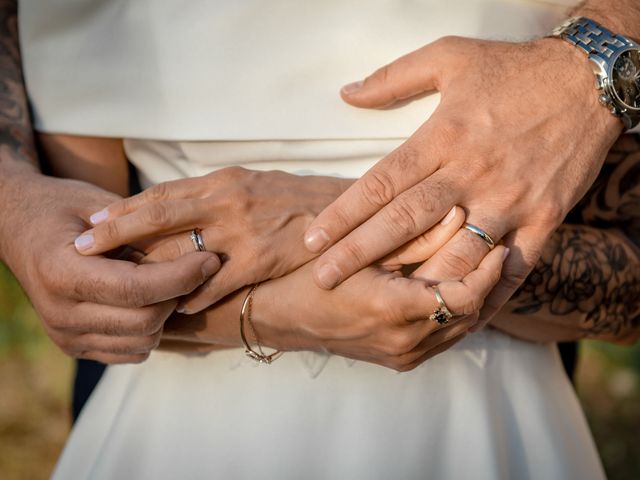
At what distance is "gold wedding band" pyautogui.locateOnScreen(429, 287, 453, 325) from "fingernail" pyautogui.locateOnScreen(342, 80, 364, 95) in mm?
482

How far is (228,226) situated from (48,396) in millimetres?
3444

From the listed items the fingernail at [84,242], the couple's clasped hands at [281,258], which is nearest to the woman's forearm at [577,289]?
the couple's clasped hands at [281,258]

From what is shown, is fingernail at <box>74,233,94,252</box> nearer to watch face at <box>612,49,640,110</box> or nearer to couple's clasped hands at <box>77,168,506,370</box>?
couple's clasped hands at <box>77,168,506,370</box>

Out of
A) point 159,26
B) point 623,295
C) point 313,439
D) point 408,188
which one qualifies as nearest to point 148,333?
point 313,439

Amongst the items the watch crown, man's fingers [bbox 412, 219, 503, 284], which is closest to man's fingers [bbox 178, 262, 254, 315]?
man's fingers [bbox 412, 219, 503, 284]

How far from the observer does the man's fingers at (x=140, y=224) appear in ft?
4.05

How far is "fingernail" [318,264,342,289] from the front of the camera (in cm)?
120

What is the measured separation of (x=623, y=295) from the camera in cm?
165

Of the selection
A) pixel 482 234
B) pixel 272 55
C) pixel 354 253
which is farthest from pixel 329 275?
pixel 272 55

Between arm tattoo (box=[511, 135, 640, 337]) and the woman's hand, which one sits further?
arm tattoo (box=[511, 135, 640, 337])

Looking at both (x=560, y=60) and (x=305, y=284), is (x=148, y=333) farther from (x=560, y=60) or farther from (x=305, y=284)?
(x=560, y=60)

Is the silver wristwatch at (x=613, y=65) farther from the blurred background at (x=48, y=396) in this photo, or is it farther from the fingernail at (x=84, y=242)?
the blurred background at (x=48, y=396)

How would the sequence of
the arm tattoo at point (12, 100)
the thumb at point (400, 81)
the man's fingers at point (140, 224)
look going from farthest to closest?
the arm tattoo at point (12, 100) < the thumb at point (400, 81) < the man's fingers at point (140, 224)

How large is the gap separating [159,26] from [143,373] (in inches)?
30.2
